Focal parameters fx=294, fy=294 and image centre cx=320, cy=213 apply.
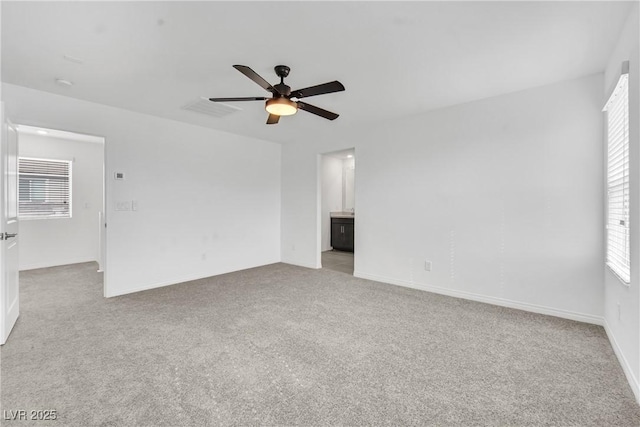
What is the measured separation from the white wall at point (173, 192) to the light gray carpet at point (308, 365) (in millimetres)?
845

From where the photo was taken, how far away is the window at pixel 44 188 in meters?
5.43

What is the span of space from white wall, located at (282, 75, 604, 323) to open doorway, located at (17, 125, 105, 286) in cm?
487

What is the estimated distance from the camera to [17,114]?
319cm

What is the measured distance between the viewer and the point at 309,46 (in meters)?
2.35

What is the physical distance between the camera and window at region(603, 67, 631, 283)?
2189 mm

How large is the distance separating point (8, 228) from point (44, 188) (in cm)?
378

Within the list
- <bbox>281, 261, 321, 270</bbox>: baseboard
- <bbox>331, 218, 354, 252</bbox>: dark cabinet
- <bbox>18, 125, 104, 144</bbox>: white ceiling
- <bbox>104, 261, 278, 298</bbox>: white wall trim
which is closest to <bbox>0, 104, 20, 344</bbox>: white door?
<bbox>104, 261, 278, 298</bbox>: white wall trim

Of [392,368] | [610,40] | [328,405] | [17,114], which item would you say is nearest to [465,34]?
[610,40]

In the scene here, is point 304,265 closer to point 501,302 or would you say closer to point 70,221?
point 501,302

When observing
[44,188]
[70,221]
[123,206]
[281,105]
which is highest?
[281,105]

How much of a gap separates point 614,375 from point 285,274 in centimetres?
393

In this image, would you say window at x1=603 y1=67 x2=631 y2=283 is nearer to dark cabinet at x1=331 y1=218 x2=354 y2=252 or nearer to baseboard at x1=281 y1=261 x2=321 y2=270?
baseboard at x1=281 y1=261 x2=321 y2=270

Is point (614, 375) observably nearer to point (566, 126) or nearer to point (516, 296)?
point (516, 296)

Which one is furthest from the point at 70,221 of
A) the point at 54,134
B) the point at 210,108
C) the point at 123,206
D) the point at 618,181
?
the point at 618,181
